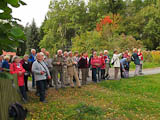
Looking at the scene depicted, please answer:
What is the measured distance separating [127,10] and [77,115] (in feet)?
156

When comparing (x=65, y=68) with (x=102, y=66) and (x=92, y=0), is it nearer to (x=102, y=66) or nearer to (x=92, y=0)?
(x=102, y=66)

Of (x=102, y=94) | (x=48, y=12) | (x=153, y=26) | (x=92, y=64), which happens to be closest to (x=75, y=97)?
(x=102, y=94)

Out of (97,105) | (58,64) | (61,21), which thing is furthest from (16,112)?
(61,21)

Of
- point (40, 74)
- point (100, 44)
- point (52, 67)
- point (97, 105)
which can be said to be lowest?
point (97, 105)

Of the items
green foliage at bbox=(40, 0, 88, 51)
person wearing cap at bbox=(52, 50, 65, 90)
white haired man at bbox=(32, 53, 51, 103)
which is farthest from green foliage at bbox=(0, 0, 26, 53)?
green foliage at bbox=(40, 0, 88, 51)

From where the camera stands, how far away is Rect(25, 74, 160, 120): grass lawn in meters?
5.90

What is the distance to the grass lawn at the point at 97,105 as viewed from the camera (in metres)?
5.90

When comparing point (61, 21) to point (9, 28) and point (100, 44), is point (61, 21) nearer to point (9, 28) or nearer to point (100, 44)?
point (100, 44)

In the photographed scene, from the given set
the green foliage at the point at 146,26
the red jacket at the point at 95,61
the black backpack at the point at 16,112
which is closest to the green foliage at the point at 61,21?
the green foliage at the point at 146,26

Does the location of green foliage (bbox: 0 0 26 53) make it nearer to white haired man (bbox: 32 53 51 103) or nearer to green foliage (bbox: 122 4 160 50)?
white haired man (bbox: 32 53 51 103)

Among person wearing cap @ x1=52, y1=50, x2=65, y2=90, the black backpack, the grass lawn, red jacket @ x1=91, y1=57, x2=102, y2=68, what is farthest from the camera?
red jacket @ x1=91, y1=57, x2=102, y2=68

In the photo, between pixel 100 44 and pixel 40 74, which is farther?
pixel 100 44

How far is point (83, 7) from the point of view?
52.8 meters

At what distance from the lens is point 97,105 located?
6.95m
